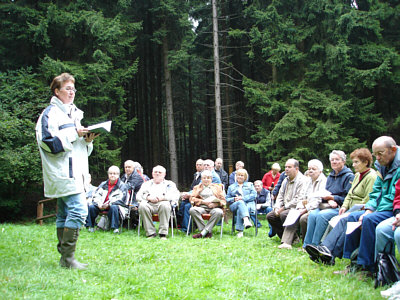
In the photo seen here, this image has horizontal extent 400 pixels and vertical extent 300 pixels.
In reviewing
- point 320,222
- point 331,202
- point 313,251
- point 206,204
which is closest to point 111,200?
point 206,204

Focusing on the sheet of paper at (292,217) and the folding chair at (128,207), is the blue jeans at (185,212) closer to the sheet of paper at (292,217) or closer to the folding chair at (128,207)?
the folding chair at (128,207)

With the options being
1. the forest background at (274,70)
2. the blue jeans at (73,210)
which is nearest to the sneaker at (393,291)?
the blue jeans at (73,210)

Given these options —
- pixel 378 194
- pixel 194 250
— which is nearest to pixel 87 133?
pixel 194 250

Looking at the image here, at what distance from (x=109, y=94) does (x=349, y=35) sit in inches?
378

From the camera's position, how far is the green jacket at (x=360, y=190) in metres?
4.07

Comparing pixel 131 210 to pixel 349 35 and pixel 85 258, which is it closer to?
pixel 85 258

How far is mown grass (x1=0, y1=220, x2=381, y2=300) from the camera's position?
2695 mm

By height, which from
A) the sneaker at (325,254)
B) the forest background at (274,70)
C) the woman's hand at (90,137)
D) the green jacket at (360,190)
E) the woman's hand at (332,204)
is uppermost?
the forest background at (274,70)

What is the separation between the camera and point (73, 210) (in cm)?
313

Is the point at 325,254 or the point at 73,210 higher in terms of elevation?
the point at 73,210

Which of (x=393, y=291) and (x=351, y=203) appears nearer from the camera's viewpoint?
(x=393, y=291)

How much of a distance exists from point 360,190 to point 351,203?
21 centimetres

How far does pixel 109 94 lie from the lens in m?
13.2

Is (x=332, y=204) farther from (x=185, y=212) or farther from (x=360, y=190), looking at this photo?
(x=185, y=212)
